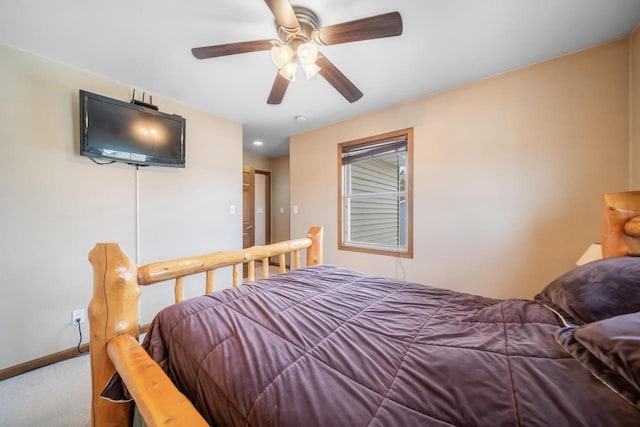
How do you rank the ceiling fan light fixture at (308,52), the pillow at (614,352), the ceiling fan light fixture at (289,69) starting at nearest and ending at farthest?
the pillow at (614,352) → the ceiling fan light fixture at (308,52) → the ceiling fan light fixture at (289,69)

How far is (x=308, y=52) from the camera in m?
1.34

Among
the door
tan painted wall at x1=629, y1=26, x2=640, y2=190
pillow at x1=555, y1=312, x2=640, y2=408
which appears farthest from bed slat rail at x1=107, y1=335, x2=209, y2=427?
the door

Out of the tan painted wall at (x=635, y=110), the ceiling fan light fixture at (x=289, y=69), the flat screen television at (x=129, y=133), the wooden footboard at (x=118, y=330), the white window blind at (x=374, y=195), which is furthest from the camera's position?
the white window blind at (x=374, y=195)

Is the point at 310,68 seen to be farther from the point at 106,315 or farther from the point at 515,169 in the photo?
the point at 515,169

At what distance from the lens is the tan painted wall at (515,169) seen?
1744 mm

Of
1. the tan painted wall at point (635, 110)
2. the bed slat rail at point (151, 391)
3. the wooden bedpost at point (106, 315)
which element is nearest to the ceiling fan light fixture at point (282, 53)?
the wooden bedpost at point (106, 315)

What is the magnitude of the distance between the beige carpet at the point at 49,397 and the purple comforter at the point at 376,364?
113cm

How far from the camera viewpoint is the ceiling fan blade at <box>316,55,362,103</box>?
1.50 m

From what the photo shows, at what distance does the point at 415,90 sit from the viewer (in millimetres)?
2393

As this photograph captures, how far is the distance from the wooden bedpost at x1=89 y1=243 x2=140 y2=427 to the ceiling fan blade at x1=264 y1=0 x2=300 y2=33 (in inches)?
51.4

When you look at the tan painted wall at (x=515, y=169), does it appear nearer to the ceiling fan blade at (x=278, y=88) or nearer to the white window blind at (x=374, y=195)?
the white window blind at (x=374, y=195)

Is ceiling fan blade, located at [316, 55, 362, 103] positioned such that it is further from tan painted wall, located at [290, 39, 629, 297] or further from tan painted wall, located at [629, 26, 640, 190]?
tan painted wall, located at [629, 26, 640, 190]

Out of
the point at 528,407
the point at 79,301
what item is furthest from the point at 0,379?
the point at 528,407

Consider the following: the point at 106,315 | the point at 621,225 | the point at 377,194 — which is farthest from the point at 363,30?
the point at 377,194
